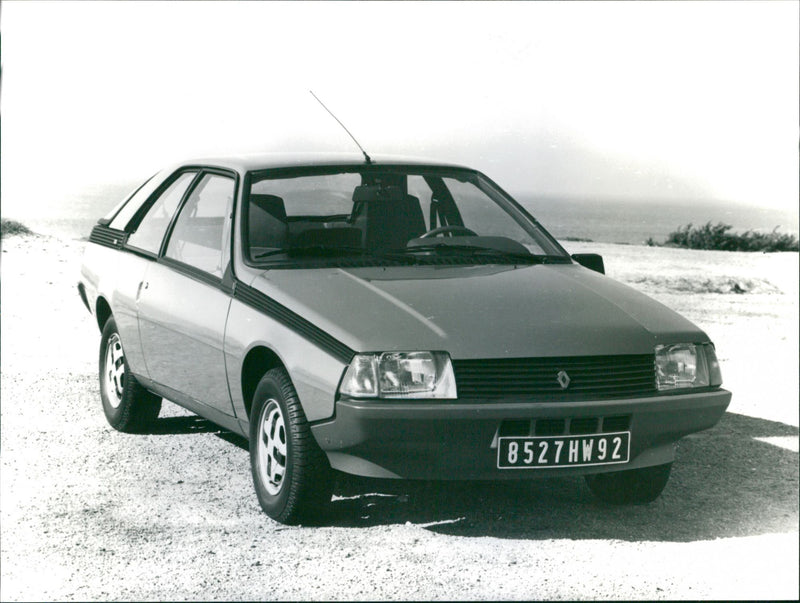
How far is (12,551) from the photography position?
16.7 ft

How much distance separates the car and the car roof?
20mm

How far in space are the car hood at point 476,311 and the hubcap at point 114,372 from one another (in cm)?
192

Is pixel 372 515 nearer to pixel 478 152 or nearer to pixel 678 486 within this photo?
pixel 678 486

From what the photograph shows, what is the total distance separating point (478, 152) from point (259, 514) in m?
56.2

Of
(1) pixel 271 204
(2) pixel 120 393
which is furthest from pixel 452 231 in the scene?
(2) pixel 120 393

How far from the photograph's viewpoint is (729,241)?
91.0 ft

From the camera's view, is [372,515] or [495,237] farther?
[495,237]

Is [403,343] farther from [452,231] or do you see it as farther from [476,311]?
[452,231]

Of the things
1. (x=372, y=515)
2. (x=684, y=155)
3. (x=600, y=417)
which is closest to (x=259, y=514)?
(x=372, y=515)

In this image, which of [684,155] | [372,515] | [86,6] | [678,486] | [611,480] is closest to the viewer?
[372,515]

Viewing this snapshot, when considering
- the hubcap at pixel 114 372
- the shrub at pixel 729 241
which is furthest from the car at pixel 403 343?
the shrub at pixel 729 241

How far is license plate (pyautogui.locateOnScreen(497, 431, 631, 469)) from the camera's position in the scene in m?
5.06

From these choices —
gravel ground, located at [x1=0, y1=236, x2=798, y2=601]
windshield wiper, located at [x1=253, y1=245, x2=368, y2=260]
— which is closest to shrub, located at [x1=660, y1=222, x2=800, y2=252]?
gravel ground, located at [x1=0, y1=236, x2=798, y2=601]

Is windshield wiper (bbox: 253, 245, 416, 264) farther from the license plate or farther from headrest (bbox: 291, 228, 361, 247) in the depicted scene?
the license plate
